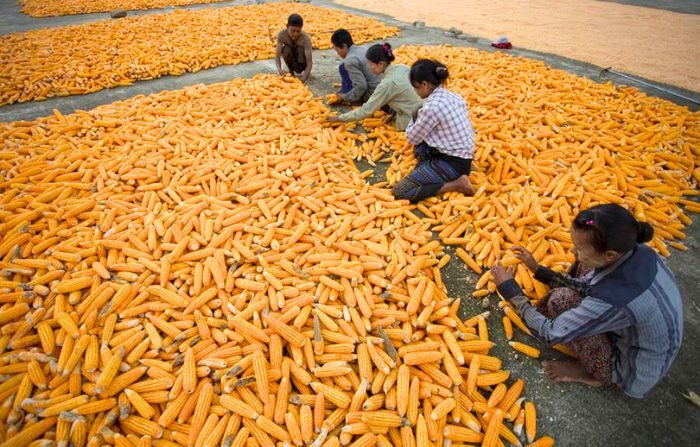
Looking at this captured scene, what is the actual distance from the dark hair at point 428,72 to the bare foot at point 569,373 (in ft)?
9.86

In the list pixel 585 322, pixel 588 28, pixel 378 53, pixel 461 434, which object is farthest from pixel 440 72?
pixel 588 28

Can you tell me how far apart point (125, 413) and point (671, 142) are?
7208 mm

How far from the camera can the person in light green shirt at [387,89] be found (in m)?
4.86

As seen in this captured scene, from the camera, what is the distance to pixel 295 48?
7.41 meters

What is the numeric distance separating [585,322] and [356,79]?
515cm

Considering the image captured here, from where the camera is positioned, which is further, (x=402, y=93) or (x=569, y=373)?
(x=402, y=93)

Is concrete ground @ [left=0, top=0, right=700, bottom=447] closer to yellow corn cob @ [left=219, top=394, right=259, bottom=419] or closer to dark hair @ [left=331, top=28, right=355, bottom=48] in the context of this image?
yellow corn cob @ [left=219, top=394, right=259, bottom=419]

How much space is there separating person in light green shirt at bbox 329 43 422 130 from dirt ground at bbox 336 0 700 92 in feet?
20.3

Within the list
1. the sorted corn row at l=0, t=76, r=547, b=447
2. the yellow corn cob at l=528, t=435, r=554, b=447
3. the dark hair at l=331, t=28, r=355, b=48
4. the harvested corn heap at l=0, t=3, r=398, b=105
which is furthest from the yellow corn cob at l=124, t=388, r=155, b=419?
the harvested corn heap at l=0, t=3, r=398, b=105

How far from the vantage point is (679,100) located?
6.37m

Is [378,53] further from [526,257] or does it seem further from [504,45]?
[504,45]

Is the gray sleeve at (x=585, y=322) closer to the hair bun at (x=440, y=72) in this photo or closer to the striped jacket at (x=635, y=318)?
the striped jacket at (x=635, y=318)

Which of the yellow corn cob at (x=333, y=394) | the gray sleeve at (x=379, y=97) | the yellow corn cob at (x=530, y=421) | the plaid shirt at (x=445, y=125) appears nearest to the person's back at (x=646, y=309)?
the yellow corn cob at (x=530, y=421)

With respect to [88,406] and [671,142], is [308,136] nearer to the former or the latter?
[88,406]
